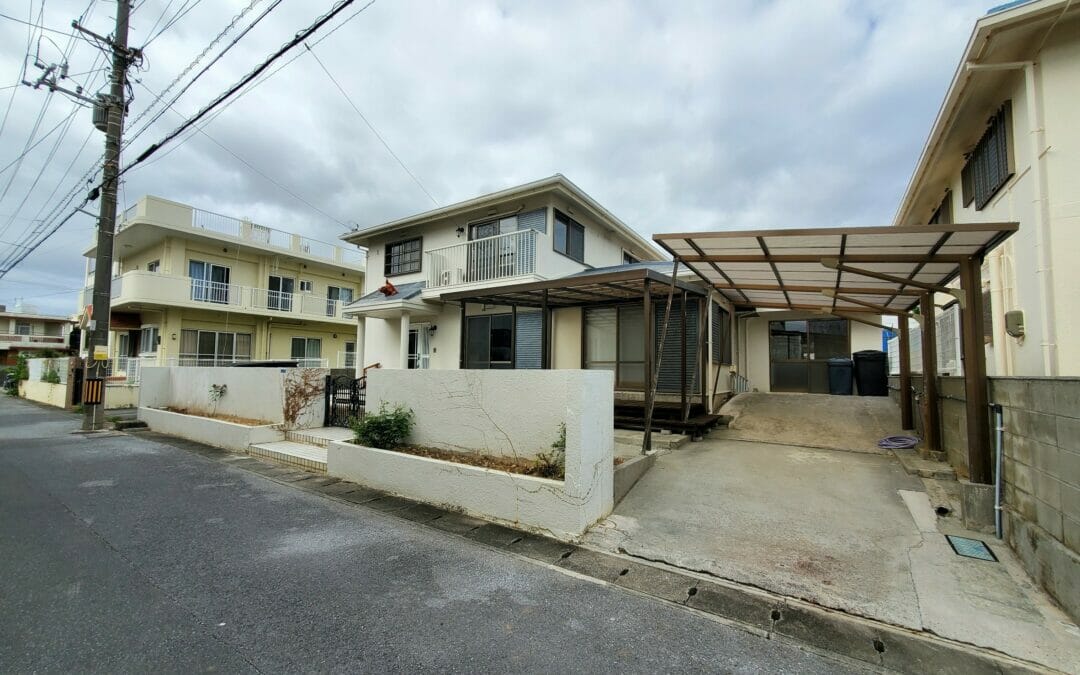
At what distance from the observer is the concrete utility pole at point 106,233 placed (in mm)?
10367

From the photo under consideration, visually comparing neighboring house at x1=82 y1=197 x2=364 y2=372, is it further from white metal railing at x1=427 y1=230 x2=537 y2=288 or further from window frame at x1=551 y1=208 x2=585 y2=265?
window frame at x1=551 y1=208 x2=585 y2=265

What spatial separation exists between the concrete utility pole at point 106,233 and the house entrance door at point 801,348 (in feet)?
55.4

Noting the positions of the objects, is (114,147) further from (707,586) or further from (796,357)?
(796,357)

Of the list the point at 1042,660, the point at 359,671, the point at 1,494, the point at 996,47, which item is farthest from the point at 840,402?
the point at 1,494

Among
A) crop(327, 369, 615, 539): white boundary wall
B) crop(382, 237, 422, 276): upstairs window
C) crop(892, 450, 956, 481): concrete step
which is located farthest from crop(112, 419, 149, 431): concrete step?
crop(892, 450, 956, 481): concrete step

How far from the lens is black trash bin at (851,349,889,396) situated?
38.2 feet

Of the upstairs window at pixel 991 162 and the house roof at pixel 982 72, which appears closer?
the house roof at pixel 982 72

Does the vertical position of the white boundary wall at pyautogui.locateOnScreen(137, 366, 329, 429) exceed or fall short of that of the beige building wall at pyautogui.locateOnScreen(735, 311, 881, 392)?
it falls short

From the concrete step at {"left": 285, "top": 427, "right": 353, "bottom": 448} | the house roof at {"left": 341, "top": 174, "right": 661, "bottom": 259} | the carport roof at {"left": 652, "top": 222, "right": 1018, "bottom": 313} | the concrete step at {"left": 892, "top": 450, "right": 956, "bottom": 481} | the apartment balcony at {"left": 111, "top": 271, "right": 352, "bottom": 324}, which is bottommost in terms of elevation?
the concrete step at {"left": 285, "top": 427, "right": 353, "bottom": 448}

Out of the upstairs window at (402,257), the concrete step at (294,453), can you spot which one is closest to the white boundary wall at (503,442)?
the concrete step at (294,453)

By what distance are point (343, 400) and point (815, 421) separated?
347 inches

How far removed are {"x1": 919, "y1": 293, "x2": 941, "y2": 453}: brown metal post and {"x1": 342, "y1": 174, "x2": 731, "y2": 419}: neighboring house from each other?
10.2ft

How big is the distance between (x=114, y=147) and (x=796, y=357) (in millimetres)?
18280

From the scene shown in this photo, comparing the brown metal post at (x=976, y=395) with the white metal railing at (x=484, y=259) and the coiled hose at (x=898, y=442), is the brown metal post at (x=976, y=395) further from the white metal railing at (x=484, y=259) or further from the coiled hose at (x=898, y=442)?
the white metal railing at (x=484, y=259)
